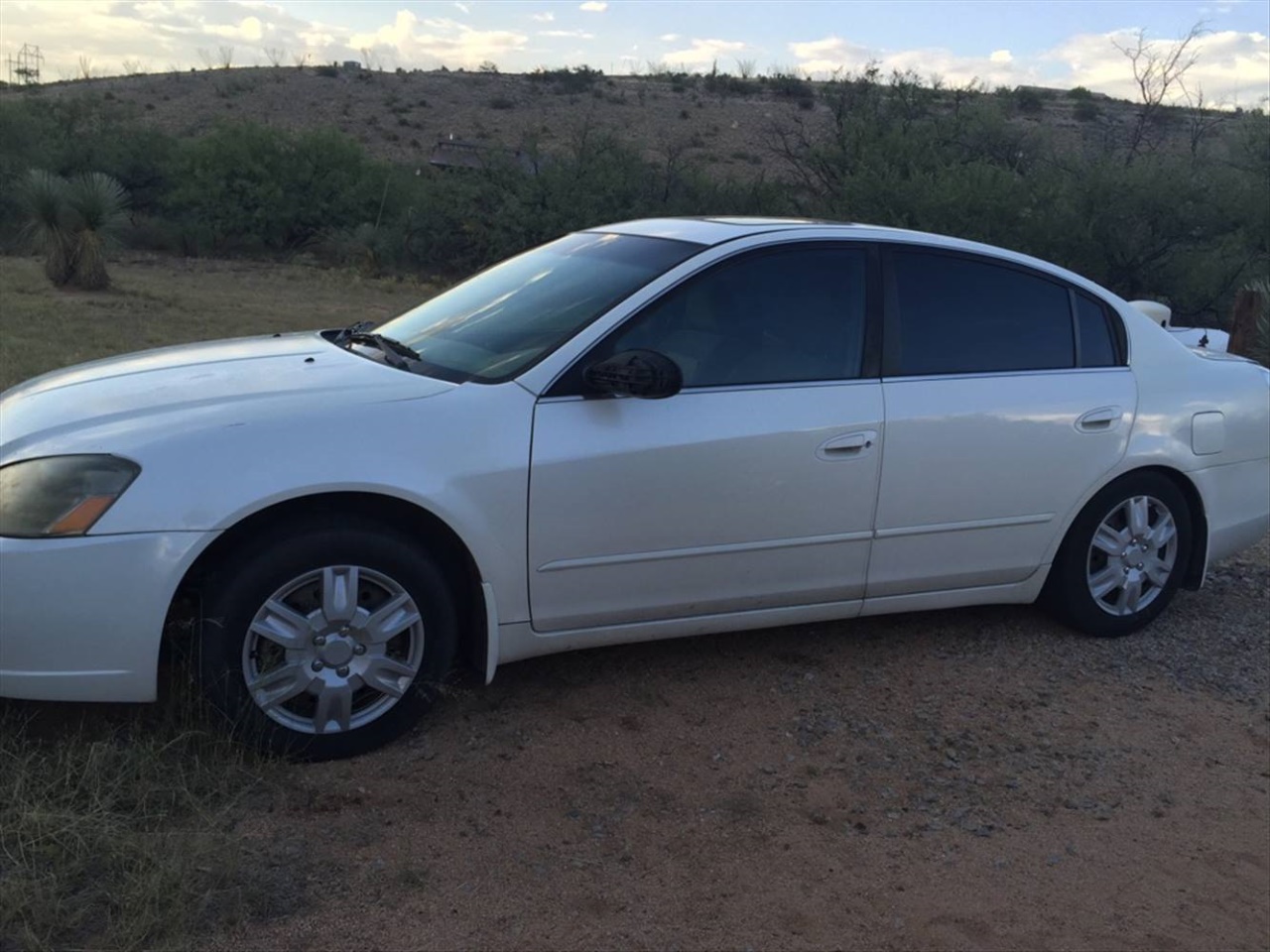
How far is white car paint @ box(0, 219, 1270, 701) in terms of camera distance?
344cm

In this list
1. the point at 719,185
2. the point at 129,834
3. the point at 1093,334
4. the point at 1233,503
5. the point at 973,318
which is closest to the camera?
the point at 129,834

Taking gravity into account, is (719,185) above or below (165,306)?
above

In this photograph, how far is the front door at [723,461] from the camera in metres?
3.98

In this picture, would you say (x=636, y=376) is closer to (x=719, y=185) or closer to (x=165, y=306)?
(x=165, y=306)

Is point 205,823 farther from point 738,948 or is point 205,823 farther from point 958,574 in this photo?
point 958,574

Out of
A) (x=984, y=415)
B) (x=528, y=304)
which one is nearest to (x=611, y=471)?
(x=528, y=304)

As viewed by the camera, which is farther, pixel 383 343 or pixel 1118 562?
pixel 1118 562

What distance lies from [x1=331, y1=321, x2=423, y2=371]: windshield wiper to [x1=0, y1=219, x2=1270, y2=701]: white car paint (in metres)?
0.13

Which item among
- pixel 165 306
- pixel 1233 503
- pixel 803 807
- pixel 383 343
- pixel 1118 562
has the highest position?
pixel 383 343

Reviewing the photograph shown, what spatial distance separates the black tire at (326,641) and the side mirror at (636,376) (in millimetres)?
794

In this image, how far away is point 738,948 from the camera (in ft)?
9.80

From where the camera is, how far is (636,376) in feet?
12.9

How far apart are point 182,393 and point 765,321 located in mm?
2012

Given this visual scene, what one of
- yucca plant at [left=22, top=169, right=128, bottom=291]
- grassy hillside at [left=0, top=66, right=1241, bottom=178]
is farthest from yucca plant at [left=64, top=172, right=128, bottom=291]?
grassy hillside at [left=0, top=66, right=1241, bottom=178]
